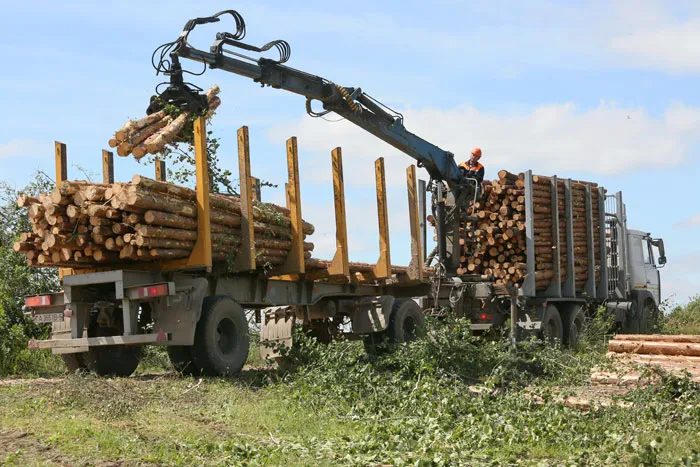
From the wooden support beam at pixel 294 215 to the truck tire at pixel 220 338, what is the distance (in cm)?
130

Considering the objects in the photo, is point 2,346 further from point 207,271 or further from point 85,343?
point 207,271

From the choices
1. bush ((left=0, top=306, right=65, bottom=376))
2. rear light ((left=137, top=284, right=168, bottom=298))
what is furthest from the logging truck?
bush ((left=0, top=306, right=65, bottom=376))

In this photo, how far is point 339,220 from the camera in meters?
13.4

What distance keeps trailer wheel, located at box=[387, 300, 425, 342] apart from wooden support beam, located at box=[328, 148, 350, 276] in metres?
1.67

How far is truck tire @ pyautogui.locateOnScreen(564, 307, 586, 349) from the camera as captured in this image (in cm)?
1897

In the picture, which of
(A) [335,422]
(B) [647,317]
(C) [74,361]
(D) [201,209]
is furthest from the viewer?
(B) [647,317]

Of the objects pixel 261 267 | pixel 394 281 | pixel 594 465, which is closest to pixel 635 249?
pixel 394 281

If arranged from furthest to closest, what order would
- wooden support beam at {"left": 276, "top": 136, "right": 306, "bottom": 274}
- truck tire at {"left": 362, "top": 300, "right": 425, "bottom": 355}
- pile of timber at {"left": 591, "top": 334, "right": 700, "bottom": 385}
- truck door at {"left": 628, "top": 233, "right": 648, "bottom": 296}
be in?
truck door at {"left": 628, "top": 233, "right": 648, "bottom": 296} < truck tire at {"left": 362, "top": 300, "right": 425, "bottom": 355} < wooden support beam at {"left": 276, "top": 136, "right": 306, "bottom": 274} < pile of timber at {"left": 591, "top": 334, "right": 700, "bottom": 385}

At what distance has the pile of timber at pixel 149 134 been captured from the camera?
462 inches

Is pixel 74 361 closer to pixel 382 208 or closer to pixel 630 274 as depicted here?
pixel 382 208

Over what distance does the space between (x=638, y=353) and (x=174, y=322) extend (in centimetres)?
640

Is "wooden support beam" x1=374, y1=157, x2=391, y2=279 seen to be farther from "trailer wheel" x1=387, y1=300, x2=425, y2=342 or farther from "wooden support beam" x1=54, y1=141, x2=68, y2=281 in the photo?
"wooden support beam" x1=54, y1=141, x2=68, y2=281

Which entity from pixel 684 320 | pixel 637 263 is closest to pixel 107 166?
pixel 637 263

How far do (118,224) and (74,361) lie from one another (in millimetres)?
2492
